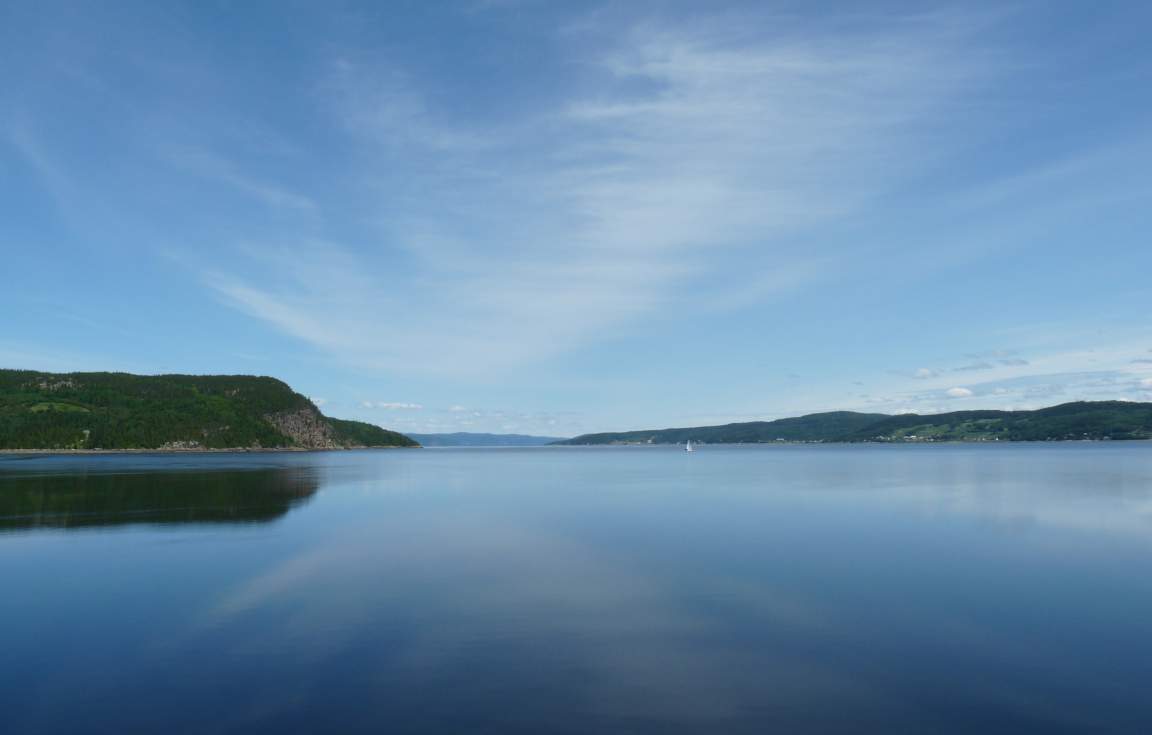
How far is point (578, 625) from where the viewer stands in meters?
18.3

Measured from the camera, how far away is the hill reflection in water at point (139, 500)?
41281 millimetres

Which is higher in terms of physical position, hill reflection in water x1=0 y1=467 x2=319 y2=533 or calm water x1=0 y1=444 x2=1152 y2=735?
hill reflection in water x1=0 y1=467 x2=319 y2=533

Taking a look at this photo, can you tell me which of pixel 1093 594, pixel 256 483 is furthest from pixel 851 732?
pixel 256 483

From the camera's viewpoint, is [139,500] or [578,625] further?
[139,500]

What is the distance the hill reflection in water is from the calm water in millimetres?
1128

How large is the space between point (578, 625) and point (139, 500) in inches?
1953

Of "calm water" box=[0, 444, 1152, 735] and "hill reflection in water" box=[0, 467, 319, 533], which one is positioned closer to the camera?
"calm water" box=[0, 444, 1152, 735]

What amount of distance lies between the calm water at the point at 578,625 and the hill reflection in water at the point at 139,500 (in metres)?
1.13

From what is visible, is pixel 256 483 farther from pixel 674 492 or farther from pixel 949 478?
pixel 949 478

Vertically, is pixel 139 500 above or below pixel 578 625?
above

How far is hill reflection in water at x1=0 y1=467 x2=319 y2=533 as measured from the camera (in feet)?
135

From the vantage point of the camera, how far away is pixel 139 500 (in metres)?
52.9

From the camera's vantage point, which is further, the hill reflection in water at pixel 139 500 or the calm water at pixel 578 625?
the hill reflection in water at pixel 139 500

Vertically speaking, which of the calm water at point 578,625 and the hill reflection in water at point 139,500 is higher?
the hill reflection in water at point 139,500
